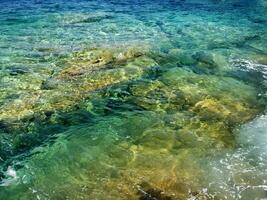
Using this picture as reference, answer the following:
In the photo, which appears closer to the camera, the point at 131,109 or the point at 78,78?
the point at 131,109

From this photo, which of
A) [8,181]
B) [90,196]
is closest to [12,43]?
[8,181]

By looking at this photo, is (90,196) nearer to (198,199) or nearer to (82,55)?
(198,199)

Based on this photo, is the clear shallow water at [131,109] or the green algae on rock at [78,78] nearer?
the clear shallow water at [131,109]

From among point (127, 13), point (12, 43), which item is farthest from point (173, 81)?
point (127, 13)

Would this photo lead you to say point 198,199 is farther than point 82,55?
No

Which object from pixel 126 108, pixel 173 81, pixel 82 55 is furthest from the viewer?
pixel 82 55

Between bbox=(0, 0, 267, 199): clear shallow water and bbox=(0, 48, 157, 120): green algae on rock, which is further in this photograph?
bbox=(0, 48, 157, 120): green algae on rock

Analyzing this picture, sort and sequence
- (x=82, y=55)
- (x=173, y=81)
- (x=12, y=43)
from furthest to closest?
(x=12, y=43), (x=82, y=55), (x=173, y=81)
